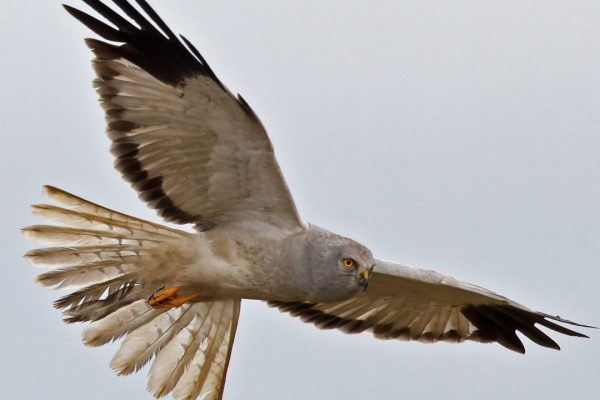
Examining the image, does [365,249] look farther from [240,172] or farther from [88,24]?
[88,24]

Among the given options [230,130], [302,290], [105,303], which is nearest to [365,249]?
[302,290]

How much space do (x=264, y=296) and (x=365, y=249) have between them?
887 mm

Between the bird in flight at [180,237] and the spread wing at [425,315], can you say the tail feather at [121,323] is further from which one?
the spread wing at [425,315]

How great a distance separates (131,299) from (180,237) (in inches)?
26.9

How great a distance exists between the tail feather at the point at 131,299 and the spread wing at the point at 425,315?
91 centimetres

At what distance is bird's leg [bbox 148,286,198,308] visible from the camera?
37.4 ft

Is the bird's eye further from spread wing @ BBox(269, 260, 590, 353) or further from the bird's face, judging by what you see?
spread wing @ BBox(269, 260, 590, 353)

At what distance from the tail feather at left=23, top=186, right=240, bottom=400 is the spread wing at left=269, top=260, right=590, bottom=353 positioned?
35.7 inches

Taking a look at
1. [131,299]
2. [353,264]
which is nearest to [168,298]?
[131,299]

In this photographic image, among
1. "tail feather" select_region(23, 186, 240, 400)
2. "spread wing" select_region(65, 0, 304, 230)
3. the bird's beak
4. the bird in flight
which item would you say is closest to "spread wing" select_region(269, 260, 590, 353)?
the bird in flight

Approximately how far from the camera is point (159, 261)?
37.0 ft

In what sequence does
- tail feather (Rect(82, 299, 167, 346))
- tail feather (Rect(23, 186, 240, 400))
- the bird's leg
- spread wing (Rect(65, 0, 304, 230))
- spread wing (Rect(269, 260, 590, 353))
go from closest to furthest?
spread wing (Rect(65, 0, 304, 230))
tail feather (Rect(23, 186, 240, 400))
the bird's leg
tail feather (Rect(82, 299, 167, 346))
spread wing (Rect(269, 260, 590, 353))

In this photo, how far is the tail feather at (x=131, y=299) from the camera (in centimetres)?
1113

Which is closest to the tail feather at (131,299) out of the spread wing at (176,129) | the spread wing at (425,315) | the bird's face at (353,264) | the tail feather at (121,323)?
the tail feather at (121,323)
